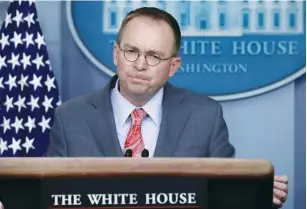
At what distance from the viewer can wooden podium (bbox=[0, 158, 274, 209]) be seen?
105cm

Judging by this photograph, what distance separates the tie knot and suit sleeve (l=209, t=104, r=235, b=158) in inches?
9.5

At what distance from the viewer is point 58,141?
6.08 feet

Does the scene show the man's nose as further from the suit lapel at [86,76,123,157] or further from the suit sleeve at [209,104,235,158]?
the suit sleeve at [209,104,235,158]

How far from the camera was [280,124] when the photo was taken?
2150 mm

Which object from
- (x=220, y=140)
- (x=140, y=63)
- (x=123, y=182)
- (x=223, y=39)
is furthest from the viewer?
(x=223, y=39)

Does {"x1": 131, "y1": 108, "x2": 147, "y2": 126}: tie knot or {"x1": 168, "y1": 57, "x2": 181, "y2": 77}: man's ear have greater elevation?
{"x1": 168, "y1": 57, "x2": 181, "y2": 77}: man's ear

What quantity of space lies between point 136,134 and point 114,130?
2.9 inches

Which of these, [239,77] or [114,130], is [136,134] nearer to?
[114,130]

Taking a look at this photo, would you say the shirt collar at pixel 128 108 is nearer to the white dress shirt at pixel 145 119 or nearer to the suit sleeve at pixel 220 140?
the white dress shirt at pixel 145 119

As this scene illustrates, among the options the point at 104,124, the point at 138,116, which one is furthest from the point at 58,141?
the point at 138,116

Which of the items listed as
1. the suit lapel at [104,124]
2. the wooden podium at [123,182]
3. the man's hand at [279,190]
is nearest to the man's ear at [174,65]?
the suit lapel at [104,124]

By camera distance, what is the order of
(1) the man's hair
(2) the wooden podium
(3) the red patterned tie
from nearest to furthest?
(2) the wooden podium, (3) the red patterned tie, (1) the man's hair

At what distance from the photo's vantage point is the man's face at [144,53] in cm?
183

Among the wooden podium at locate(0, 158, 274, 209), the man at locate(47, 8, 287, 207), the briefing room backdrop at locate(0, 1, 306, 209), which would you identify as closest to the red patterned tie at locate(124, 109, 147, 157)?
the man at locate(47, 8, 287, 207)
